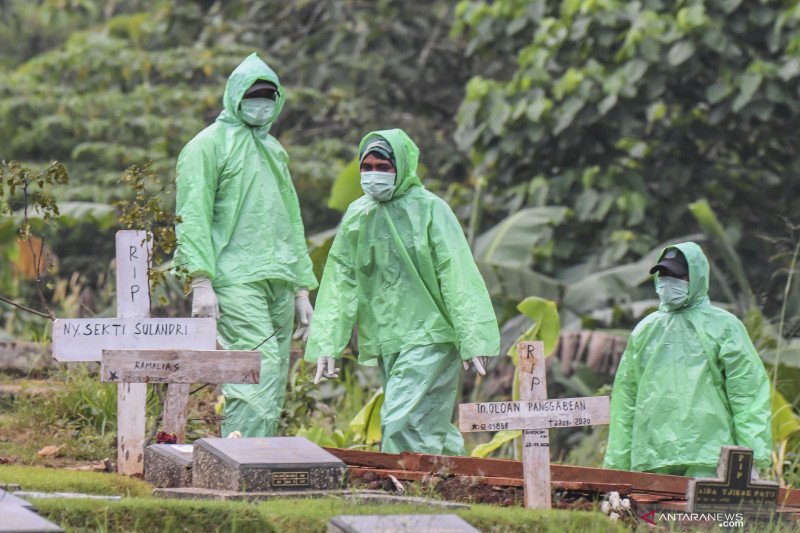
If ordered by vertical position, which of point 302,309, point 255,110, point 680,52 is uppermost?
point 680,52

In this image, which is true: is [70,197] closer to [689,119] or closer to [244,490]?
[689,119]

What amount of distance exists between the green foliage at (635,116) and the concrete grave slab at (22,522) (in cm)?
944

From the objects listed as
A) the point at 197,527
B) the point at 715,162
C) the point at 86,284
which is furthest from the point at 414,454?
the point at 86,284

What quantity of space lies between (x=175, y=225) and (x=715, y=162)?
8.29 m

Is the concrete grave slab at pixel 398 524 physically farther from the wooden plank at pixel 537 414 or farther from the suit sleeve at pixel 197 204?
the suit sleeve at pixel 197 204

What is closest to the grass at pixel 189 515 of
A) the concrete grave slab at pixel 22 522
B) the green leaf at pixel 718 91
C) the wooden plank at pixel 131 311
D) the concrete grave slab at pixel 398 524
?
the concrete grave slab at pixel 398 524

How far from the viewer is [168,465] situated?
7602 mm

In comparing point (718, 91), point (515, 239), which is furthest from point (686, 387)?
point (718, 91)

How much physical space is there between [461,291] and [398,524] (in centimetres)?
259

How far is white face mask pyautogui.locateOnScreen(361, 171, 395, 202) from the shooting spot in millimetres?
8430

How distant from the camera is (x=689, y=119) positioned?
15.2 meters

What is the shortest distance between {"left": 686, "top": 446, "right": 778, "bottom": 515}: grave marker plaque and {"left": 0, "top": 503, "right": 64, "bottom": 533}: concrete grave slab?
9.47 ft

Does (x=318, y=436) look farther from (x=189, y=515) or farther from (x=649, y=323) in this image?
(x=189, y=515)

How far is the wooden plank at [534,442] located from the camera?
7230 mm
